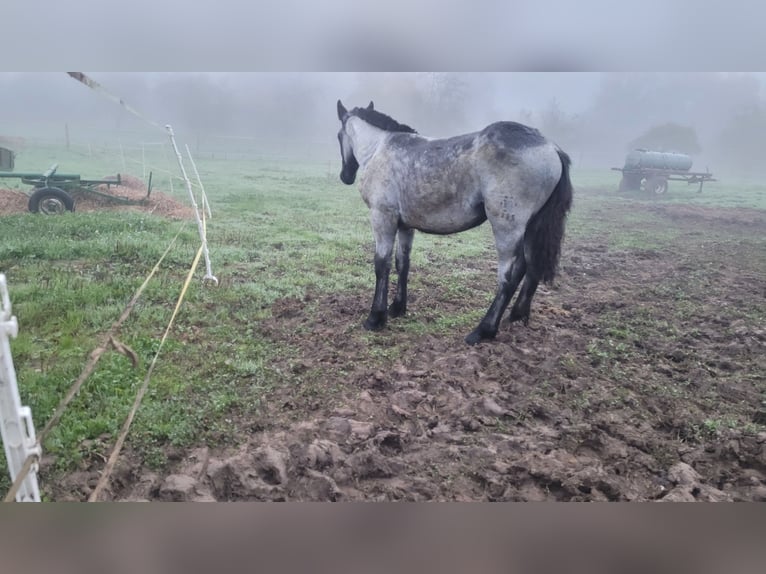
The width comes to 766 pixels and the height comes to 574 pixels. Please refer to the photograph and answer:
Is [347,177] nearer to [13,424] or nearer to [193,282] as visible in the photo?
[193,282]

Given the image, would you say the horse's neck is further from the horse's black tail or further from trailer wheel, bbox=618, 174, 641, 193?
trailer wheel, bbox=618, 174, 641, 193

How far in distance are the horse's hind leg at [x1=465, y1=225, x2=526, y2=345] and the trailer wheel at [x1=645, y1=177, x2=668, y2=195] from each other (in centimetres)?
90

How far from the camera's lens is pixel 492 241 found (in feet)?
8.61

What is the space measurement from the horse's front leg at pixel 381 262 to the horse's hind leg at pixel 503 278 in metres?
0.55

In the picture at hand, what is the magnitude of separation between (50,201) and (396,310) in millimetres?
2056

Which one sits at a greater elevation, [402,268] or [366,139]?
[366,139]

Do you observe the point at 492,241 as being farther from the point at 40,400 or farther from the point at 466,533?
the point at 40,400

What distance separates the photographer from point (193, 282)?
2.51 meters

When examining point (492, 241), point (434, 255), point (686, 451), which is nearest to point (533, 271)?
point (492, 241)

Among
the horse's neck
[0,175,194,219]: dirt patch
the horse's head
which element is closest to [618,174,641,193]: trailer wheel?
the horse's neck

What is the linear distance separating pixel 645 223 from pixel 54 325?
3.40 meters

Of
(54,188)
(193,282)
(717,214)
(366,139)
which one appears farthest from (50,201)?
(717,214)

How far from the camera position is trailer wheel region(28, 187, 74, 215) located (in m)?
2.43

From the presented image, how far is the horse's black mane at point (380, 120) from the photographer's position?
255 centimetres
